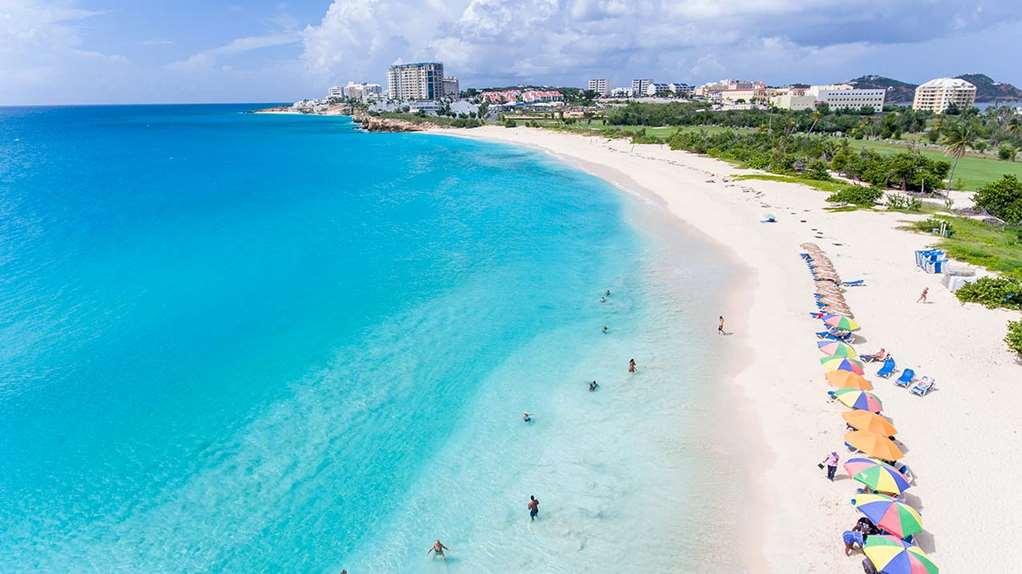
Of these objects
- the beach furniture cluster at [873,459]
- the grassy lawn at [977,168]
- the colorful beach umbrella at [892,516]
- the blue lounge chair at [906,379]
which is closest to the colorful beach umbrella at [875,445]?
the beach furniture cluster at [873,459]

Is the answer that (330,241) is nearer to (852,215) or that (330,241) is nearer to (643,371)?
(643,371)

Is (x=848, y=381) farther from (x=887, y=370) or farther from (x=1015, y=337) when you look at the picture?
(x=1015, y=337)

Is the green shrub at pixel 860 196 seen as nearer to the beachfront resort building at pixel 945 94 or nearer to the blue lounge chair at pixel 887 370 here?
the blue lounge chair at pixel 887 370

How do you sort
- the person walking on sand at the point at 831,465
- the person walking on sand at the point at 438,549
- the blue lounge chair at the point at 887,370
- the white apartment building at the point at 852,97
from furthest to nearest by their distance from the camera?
the white apartment building at the point at 852,97 < the blue lounge chair at the point at 887,370 < the person walking on sand at the point at 831,465 < the person walking on sand at the point at 438,549

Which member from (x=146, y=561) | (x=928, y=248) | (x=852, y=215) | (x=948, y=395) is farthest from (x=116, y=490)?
(x=852, y=215)

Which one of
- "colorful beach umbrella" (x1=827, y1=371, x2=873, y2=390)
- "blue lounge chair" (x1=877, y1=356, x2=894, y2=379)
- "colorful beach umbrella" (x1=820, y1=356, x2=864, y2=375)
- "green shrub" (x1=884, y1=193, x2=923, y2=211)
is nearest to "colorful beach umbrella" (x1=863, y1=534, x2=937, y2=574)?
"colorful beach umbrella" (x1=827, y1=371, x2=873, y2=390)
